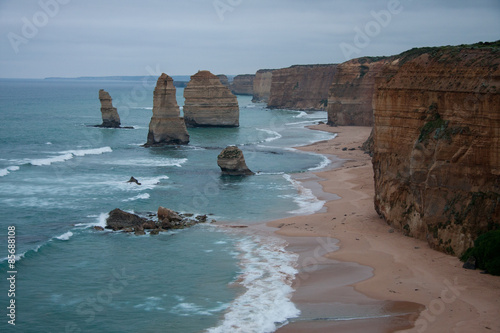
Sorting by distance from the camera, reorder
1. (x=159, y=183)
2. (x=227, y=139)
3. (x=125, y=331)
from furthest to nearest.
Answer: (x=227, y=139), (x=159, y=183), (x=125, y=331)

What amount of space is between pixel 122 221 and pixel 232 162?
1489 centimetres

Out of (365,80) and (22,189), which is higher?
(365,80)

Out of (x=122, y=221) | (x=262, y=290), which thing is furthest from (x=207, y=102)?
(x=262, y=290)

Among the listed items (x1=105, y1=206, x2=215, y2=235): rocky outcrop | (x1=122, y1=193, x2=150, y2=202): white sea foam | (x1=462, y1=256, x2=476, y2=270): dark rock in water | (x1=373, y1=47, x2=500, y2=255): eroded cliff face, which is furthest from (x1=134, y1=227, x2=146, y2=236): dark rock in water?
(x1=462, y1=256, x2=476, y2=270): dark rock in water

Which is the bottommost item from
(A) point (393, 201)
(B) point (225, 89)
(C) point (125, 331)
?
(C) point (125, 331)

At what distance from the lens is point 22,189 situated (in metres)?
34.1

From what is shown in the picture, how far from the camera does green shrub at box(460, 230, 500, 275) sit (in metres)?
17.0

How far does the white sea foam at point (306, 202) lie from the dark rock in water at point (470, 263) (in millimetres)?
11725

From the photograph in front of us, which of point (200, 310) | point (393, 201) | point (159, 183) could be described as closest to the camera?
point (200, 310)

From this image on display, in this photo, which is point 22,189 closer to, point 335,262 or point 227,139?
point 335,262

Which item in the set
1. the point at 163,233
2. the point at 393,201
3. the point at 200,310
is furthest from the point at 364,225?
the point at 200,310

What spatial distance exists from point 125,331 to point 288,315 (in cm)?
463

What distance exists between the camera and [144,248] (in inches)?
909

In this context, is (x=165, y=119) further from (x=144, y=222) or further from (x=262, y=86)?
(x=262, y=86)
